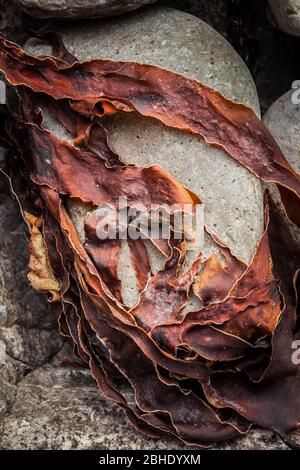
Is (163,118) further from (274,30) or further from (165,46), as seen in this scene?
(274,30)

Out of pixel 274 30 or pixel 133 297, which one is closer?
pixel 133 297

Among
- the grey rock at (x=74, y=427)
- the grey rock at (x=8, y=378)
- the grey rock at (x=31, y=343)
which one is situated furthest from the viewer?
the grey rock at (x=31, y=343)

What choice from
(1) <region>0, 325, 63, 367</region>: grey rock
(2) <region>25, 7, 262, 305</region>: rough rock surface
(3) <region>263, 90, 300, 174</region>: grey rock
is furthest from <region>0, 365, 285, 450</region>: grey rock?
(3) <region>263, 90, 300, 174</region>: grey rock

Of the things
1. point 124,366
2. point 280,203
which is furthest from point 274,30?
point 124,366

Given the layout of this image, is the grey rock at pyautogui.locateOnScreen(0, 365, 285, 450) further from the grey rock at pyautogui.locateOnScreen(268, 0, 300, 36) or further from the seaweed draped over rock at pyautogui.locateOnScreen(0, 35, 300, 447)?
the grey rock at pyautogui.locateOnScreen(268, 0, 300, 36)

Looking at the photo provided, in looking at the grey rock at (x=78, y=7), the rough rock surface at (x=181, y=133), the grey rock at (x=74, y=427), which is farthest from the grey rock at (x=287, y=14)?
the grey rock at (x=74, y=427)

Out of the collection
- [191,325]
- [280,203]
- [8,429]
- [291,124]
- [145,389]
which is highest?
[291,124]

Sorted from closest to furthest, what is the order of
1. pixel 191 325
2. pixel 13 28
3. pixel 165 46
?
pixel 191 325, pixel 165 46, pixel 13 28

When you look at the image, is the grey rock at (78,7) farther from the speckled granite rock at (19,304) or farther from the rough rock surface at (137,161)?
the speckled granite rock at (19,304)
